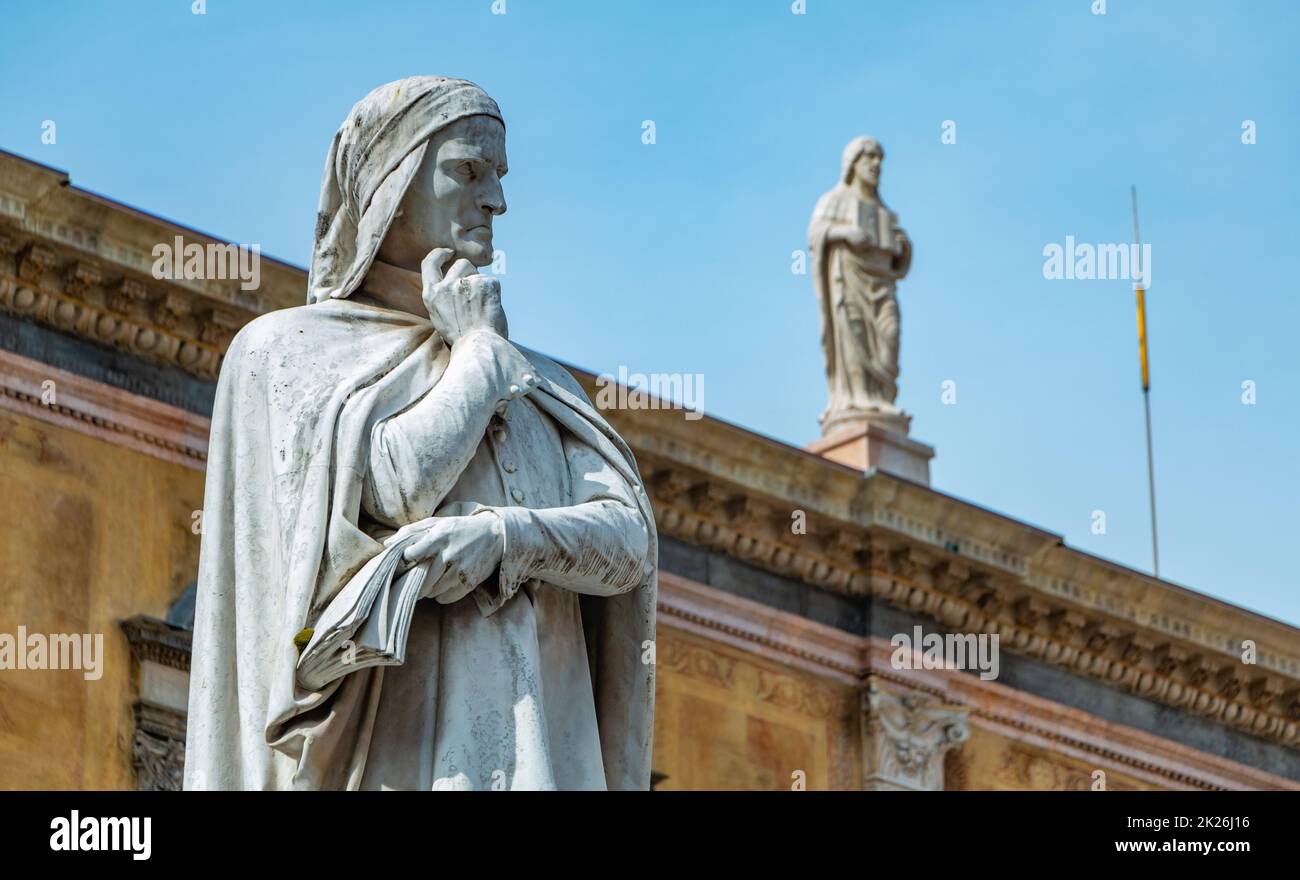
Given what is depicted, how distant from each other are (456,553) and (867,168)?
18.3 metres

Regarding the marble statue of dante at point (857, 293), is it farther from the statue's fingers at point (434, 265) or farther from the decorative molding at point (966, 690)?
the statue's fingers at point (434, 265)

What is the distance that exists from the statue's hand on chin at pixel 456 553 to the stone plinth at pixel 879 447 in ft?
56.6

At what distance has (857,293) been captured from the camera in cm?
2230

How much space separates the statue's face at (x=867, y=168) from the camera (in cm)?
2258

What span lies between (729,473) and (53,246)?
4543mm

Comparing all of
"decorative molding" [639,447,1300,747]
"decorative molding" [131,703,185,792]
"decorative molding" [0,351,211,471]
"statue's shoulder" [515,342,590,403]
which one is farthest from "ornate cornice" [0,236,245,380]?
"statue's shoulder" [515,342,590,403]

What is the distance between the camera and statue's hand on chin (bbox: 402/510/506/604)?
14.6ft

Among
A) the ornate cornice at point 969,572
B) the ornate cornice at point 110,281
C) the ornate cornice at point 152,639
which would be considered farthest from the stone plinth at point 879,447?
the ornate cornice at point 152,639

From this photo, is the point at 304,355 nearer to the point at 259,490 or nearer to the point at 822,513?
the point at 259,490

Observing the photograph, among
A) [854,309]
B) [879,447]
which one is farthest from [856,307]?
[879,447]

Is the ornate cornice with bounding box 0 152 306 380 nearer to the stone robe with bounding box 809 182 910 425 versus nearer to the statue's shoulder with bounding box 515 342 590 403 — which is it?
the stone robe with bounding box 809 182 910 425

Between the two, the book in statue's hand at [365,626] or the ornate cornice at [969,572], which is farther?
the ornate cornice at [969,572]

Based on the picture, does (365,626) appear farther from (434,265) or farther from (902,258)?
(902,258)

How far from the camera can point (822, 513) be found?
21.5m
